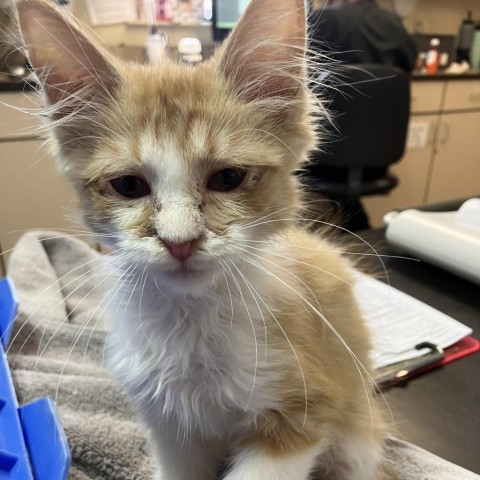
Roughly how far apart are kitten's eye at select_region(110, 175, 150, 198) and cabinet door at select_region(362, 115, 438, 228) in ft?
8.25

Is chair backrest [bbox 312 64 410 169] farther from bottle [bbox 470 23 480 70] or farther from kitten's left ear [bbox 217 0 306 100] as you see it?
bottle [bbox 470 23 480 70]

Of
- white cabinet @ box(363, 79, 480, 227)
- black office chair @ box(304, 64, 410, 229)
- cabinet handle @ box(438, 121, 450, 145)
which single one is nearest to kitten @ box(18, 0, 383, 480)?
black office chair @ box(304, 64, 410, 229)

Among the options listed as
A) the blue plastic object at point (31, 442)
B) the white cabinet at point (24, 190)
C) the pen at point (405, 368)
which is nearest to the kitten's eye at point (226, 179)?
the blue plastic object at point (31, 442)

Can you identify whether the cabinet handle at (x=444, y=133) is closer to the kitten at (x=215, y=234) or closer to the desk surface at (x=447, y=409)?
the desk surface at (x=447, y=409)

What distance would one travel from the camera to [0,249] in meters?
2.07

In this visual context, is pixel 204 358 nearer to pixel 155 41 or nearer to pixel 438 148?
pixel 155 41

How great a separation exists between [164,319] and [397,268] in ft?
2.42

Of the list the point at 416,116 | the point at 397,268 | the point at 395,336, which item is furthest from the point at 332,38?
the point at 395,336

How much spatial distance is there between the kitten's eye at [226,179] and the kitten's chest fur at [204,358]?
0.15 m

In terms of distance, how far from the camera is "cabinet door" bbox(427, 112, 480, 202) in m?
3.09

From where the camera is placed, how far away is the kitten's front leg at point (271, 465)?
64cm

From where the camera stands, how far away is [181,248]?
54 cm

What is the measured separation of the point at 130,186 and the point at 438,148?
2.88 m

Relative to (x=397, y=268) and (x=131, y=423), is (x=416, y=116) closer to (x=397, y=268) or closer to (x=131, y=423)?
(x=397, y=268)
